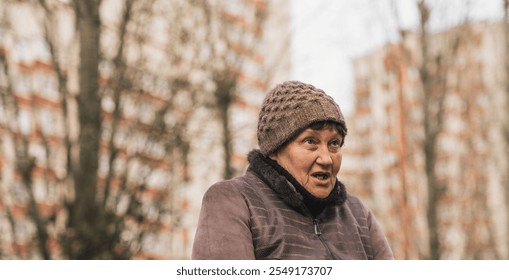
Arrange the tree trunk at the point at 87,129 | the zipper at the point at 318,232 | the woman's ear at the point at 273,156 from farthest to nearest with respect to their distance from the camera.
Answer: the tree trunk at the point at 87,129 → the woman's ear at the point at 273,156 → the zipper at the point at 318,232

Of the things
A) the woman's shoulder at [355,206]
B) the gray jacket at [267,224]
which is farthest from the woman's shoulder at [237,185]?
the woman's shoulder at [355,206]

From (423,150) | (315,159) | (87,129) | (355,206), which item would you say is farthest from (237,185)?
(423,150)

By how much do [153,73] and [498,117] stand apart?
13477 mm

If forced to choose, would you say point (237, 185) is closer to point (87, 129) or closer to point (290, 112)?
point (290, 112)

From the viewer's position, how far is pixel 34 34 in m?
9.52

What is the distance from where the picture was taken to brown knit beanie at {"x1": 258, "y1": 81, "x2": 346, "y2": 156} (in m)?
A: 2.31

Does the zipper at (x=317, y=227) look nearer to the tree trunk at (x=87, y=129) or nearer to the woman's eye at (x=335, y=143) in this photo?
the woman's eye at (x=335, y=143)

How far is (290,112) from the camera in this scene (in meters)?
2.35

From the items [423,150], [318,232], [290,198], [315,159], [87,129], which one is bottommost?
[423,150]

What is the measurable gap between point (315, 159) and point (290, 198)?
154 mm

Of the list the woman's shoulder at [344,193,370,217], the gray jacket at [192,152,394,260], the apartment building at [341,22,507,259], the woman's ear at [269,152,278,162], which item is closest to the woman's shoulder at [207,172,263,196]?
the gray jacket at [192,152,394,260]

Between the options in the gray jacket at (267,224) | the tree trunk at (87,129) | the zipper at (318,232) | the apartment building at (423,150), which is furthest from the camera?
the apartment building at (423,150)

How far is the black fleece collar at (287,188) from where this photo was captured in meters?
2.29

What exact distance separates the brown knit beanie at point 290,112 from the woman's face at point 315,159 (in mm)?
38
